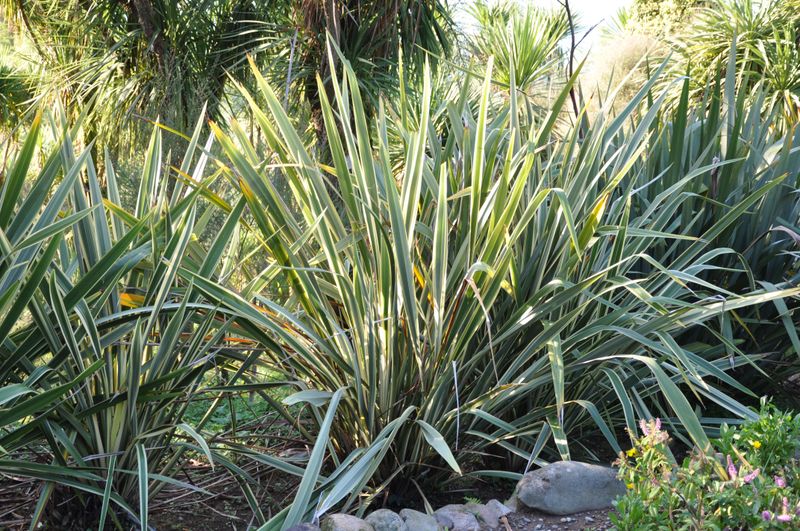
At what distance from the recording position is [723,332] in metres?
2.21

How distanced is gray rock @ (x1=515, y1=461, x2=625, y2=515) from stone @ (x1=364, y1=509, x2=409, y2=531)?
1.16 feet

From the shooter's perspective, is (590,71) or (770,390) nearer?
(770,390)

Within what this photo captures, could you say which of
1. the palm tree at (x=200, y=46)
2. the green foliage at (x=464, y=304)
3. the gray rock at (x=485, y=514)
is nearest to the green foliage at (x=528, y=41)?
the palm tree at (x=200, y=46)

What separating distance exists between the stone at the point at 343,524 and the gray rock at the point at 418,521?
0.11 m

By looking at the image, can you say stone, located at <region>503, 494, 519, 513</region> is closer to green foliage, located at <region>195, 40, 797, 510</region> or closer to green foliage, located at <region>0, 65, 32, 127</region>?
green foliage, located at <region>195, 40, 797, 510</region>

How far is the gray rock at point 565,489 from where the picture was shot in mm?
1898

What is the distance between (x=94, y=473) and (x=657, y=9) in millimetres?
14844

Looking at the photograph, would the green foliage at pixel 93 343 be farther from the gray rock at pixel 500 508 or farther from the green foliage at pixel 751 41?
the green foliage at pixel 751 41

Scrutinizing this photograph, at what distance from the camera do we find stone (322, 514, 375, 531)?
1.65 m

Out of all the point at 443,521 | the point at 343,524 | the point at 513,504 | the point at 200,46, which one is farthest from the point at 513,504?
the point at 200,46

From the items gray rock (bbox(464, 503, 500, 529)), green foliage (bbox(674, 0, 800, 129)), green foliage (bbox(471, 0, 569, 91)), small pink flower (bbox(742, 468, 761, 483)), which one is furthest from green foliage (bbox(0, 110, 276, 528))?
green foliage (bbox(471, 0, 569, 91))

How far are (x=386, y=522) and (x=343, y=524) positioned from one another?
13cm

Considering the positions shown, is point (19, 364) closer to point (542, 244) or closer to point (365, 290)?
point (365, 290)

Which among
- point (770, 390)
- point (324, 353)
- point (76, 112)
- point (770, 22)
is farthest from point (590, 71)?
Result: point (324, 353)
